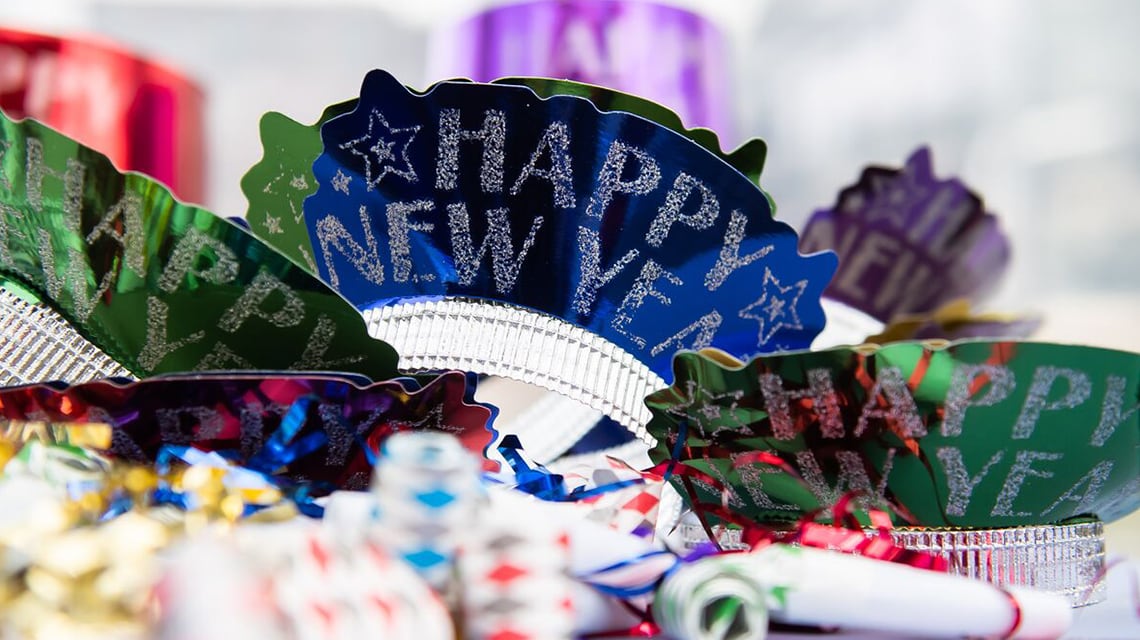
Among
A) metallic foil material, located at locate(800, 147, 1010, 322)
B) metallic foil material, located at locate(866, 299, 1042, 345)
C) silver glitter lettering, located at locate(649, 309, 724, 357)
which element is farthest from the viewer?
metallic foil material, located at locate(800, 147, 1010, 322)

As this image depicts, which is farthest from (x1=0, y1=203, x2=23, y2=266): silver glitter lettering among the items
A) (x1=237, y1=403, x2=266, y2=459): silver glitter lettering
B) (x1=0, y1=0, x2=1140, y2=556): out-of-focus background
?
(x1=0, y1=0, x2=1140, y2=556): out-of-focus background

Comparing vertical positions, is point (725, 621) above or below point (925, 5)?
below

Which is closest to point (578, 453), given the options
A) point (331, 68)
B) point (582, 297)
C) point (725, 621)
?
point (582, 297)

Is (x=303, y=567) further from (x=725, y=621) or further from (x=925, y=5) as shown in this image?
(x=925, y=5)

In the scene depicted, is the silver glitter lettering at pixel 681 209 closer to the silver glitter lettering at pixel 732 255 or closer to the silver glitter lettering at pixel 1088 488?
the silver glitter lettering at pixel 732 255

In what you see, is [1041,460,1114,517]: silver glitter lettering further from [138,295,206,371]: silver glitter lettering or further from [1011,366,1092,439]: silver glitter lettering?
[138,295,206,371]: silver glitter lettering

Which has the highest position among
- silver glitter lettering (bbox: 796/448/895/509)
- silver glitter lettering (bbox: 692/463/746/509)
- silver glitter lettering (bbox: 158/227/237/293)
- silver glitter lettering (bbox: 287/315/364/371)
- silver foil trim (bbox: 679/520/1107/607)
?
silver glitter lettering (bbox: 158/227/237/293)
